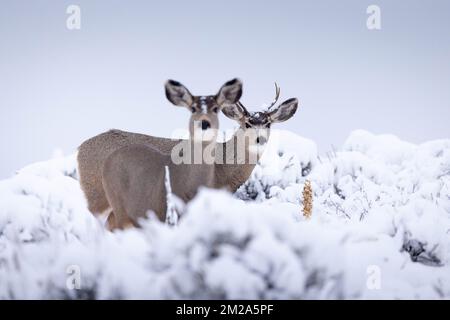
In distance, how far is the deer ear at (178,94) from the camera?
5.86 m

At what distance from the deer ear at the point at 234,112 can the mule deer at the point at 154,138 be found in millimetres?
658

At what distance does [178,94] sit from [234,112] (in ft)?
5.12

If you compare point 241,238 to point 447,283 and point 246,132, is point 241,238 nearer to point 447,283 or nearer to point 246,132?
point 447,283

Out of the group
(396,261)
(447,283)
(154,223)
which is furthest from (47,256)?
(447,283)

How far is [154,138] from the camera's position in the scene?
843 cm

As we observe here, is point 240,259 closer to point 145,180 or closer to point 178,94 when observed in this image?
point 145,180

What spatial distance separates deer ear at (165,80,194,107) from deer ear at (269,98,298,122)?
1731 millimetres

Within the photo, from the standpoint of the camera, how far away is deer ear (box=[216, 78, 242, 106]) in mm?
5887

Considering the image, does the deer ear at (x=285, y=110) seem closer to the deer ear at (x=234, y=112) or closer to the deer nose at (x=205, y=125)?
the deer ear at (x=234, y=112)

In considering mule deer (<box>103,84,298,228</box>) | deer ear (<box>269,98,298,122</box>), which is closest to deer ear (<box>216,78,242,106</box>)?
mule deer (<box>103,84,298,228</box>)

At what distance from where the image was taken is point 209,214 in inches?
147

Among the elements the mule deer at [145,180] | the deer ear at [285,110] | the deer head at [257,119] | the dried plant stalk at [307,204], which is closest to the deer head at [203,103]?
the mule deer at [145,180]

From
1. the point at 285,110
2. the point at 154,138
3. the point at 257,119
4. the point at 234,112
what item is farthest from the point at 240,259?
the point at 154,138
